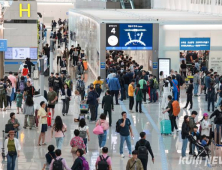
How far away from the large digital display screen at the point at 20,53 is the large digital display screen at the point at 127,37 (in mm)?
4842

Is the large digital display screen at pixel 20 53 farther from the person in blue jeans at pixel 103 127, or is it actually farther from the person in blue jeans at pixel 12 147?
the person in blue jeans at pixel 12 147

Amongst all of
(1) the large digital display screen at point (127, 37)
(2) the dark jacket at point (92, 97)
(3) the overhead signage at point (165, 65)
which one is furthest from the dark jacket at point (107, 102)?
(3) the overhead signage at point (165, 65)

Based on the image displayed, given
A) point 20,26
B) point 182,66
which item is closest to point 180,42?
point 182,66

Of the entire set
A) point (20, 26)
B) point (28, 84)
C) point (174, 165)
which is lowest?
point (174, 165)

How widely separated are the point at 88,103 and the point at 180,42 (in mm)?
11482

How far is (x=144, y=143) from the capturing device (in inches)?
543

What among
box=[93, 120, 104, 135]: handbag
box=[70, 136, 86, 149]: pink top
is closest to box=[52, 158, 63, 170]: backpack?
box=[70, 136, 86, 149]: pink top

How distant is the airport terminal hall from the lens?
15.5 metres

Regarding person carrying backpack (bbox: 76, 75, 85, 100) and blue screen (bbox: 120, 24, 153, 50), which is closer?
person carrying backpack (bbox: 76, 75, 85, 100)

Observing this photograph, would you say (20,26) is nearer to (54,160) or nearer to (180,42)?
(180,42)

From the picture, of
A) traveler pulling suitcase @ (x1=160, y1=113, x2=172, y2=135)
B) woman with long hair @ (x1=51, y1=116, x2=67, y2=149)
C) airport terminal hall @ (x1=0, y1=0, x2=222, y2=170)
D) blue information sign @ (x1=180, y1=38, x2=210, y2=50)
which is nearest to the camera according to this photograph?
airport terminal hall @ (x1=0, y1=0, x2=222, y2=170)

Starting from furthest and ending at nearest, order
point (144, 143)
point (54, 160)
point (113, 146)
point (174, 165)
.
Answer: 1. point (113, 146)
2. point (174, 165)
3. point (144, 143)
4. point (54, 160)

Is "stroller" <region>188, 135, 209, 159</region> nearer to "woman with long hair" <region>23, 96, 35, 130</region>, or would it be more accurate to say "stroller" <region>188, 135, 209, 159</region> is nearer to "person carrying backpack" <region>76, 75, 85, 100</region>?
"woman with long hair" <region>23, 96, 35, 130</region>

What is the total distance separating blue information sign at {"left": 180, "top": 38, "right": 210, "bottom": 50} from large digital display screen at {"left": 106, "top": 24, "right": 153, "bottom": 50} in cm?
183
